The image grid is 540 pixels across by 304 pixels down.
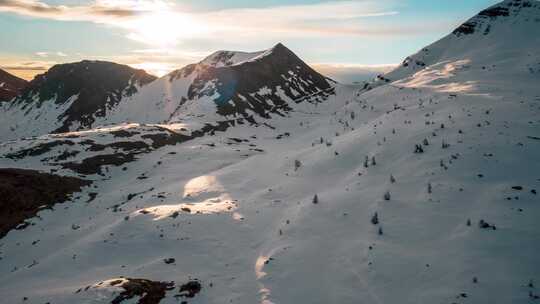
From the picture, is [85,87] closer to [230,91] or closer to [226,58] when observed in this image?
[226,58]

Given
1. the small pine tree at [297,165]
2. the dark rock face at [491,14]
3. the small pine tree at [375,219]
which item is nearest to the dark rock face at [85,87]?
the dark rock face at [491,14]

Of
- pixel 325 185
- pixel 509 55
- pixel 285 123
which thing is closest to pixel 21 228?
pixel 325 185

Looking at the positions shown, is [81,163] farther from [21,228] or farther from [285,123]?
[285,123]

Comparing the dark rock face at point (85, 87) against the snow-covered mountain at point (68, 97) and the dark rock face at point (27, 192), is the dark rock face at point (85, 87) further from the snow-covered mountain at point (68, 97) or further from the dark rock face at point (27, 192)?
the dark rock face at point (27, 192)

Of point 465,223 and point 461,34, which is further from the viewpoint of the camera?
point 461,34

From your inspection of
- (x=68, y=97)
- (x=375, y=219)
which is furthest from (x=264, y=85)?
(x=68, y=97)

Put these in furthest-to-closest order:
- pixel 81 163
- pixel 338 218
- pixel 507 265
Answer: pixel 81 163 < pixel 338 218 < pixel 507 265

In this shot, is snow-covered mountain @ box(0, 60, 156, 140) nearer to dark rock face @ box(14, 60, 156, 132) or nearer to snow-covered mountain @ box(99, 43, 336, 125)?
dark rock face @ box(14, 60, 156, 132)
